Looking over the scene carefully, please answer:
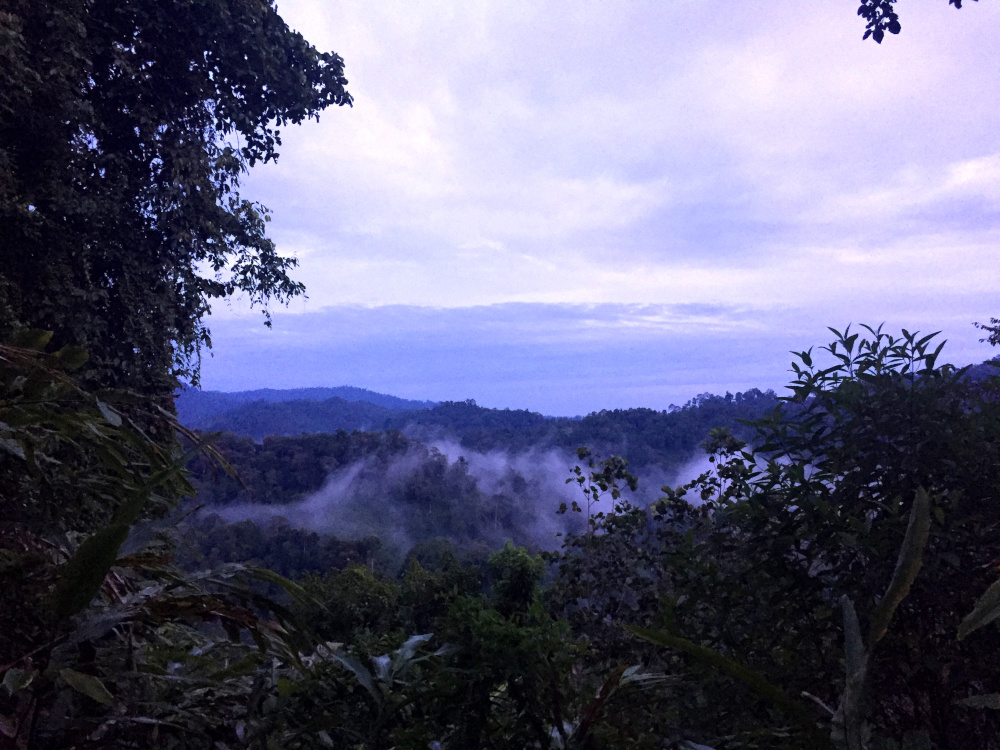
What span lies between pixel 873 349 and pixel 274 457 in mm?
15364

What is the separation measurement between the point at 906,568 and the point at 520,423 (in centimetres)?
2129

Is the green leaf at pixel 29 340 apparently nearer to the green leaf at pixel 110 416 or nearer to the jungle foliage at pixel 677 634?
the jungle foliage at pixel 677 634

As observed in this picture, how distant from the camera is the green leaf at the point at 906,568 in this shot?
56 centimetres

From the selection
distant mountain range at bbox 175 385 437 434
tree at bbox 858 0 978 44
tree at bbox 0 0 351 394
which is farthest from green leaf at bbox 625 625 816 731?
distant mountain range at bbox 175 385 437 434

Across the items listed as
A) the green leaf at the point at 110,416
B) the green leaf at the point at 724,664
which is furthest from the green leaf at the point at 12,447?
the green leaf at the point at 724,664

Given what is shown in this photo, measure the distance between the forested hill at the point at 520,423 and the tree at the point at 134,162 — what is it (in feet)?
3.79

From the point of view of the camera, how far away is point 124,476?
1239 mm

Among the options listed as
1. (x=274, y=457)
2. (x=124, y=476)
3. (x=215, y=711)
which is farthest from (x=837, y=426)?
(x=274, y=457)

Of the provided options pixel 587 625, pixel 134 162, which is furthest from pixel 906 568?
pixel 134 162

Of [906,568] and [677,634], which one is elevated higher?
[906,568]

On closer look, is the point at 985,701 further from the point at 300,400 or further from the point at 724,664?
the point at 300,400

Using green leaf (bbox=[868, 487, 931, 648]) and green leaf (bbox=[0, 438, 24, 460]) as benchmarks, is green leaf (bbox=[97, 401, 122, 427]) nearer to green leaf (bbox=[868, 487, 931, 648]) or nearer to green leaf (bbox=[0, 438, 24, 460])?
green leaf (bbox=[0, 438, 24, 460])

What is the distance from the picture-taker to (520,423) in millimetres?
21812

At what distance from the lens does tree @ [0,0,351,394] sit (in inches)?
210
